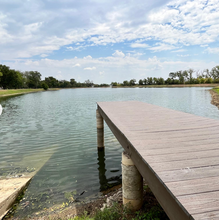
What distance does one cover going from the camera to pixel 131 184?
3.29 metres

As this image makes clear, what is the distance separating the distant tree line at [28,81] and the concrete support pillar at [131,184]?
214ft

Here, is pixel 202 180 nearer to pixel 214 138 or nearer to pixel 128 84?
pixel 214 138

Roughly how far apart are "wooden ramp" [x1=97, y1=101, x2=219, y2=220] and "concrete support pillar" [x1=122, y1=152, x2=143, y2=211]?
0.23 m

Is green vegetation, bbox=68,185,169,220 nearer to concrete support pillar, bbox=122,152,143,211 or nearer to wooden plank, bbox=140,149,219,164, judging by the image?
concrete support pillar, bbox=122,152,143,211

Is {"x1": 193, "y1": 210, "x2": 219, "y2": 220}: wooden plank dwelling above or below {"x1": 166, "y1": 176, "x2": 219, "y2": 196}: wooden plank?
below

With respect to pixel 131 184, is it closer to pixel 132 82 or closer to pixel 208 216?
pixel 208 216

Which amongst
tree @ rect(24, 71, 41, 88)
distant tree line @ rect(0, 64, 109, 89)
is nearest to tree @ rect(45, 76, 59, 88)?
distant tree line @ rect(0, 64, 109, 89)

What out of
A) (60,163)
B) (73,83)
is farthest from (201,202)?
(73,83)

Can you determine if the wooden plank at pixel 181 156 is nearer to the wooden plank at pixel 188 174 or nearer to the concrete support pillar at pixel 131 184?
the wooden plank at pixel 188 174

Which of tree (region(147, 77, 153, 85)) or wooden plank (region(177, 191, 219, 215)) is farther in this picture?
tree (region(147, 77, 153, 85))

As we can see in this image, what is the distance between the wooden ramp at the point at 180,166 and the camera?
1633 millimetres

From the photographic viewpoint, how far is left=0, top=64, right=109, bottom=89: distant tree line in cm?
7100

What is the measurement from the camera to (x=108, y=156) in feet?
25.7

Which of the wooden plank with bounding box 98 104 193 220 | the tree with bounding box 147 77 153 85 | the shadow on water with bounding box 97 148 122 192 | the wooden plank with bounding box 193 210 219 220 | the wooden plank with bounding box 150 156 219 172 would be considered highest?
the tree with bounding box 147 77 153 85
